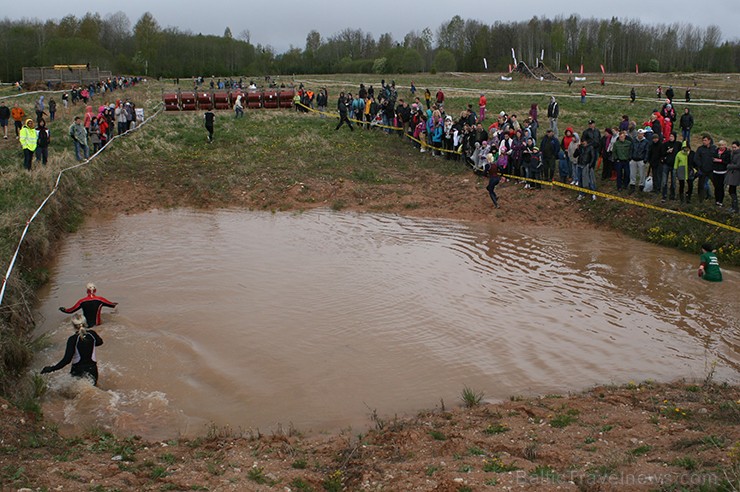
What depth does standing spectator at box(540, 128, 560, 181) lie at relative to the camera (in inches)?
865

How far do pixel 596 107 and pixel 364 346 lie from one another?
Result: 1246 inches

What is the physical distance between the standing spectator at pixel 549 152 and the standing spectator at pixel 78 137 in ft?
52.7

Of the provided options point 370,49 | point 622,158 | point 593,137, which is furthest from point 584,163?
point 370,49

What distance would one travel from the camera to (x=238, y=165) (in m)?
27.1

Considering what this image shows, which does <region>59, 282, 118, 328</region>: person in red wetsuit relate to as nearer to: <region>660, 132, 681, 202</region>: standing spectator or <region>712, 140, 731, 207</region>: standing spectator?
<region>660, 132, 681, 202</region>: standing spectator

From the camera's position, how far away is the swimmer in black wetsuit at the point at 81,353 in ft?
34.9

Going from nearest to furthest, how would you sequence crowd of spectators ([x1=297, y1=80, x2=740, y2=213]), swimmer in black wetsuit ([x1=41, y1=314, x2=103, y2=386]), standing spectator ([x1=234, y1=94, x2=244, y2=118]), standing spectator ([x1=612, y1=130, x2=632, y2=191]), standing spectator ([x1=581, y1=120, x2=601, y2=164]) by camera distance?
swimmer in black wetsuit ([x1=41, y1=314, x2=103, y2=386]), crowd of spectators ([x1=297, y1=80, x2=740, y2=213]), standing spectator ([x1=612, y1=130, x2=632, y2=191]), standing spectator ([x1=581, y1=120, x2=601, y2=164]), standing spectator ([x1=234, y1=94, x2=244, y2=118])

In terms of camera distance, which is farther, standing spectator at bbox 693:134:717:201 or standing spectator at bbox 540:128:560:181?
standing spectator at bbox 540:128:560:181

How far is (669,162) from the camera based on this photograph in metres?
19.2

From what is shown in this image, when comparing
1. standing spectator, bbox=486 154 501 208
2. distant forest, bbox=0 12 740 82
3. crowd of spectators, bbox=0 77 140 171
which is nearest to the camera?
standing spectator, bbox=486 154 501 208

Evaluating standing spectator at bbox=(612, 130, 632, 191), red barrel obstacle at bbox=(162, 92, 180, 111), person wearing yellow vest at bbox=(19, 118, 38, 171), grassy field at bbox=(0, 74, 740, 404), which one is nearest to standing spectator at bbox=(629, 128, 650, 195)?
standing spectator at bbox=(612, 130, 632, 191)

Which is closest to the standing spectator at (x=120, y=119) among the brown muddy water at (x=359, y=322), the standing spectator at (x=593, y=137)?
the brown muddy water at (x=359, y=322)

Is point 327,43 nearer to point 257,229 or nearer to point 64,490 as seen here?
point 257,229

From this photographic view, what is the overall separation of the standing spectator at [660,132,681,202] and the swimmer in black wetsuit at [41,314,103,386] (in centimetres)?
1539
